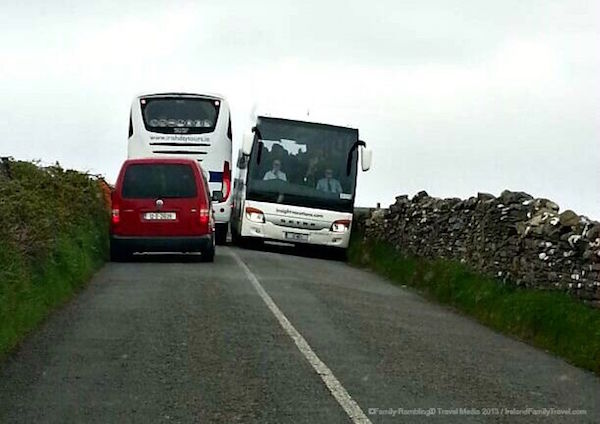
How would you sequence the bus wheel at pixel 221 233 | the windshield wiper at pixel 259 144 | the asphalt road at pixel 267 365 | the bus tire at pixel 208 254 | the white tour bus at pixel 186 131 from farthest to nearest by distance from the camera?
the bus wheel at pixel 221 233, the white tour bus at pixel 186 131, the windshield wiper at pixel 259 144, the bus tire at pixel 208 254, the asphalt road at pixel 267 365

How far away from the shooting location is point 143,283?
16.5 metres

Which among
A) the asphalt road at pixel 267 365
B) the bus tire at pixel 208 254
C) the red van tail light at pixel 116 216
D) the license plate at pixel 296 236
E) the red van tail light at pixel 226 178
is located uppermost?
the red van tail light at pixel 226 178

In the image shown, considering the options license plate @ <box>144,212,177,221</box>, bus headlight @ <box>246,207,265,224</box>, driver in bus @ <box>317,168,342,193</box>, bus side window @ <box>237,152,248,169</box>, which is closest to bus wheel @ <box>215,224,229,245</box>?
bus side window @ <box>237,152,248,169</box>

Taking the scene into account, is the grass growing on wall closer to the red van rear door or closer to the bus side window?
the red van rear door

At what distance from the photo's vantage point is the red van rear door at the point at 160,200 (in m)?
20.7

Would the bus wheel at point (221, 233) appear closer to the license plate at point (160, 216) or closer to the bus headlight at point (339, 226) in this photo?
the bus headlight at point (339, 226)

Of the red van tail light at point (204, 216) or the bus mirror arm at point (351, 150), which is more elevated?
the bus mirror arm at point (351, 150)

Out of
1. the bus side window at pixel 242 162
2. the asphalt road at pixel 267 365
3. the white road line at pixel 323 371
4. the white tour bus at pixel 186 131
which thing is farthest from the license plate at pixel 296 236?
the white road line at pixel 323 371

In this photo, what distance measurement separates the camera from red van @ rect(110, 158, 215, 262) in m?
20.7

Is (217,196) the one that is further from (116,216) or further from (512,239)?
(512,239)

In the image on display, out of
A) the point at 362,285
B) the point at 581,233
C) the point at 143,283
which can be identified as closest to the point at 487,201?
the point at 362,285

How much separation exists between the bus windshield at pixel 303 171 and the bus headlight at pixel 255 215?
0.29m

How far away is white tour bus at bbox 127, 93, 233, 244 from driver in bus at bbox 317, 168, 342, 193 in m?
3.29

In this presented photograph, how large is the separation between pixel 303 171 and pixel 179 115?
159 inches
